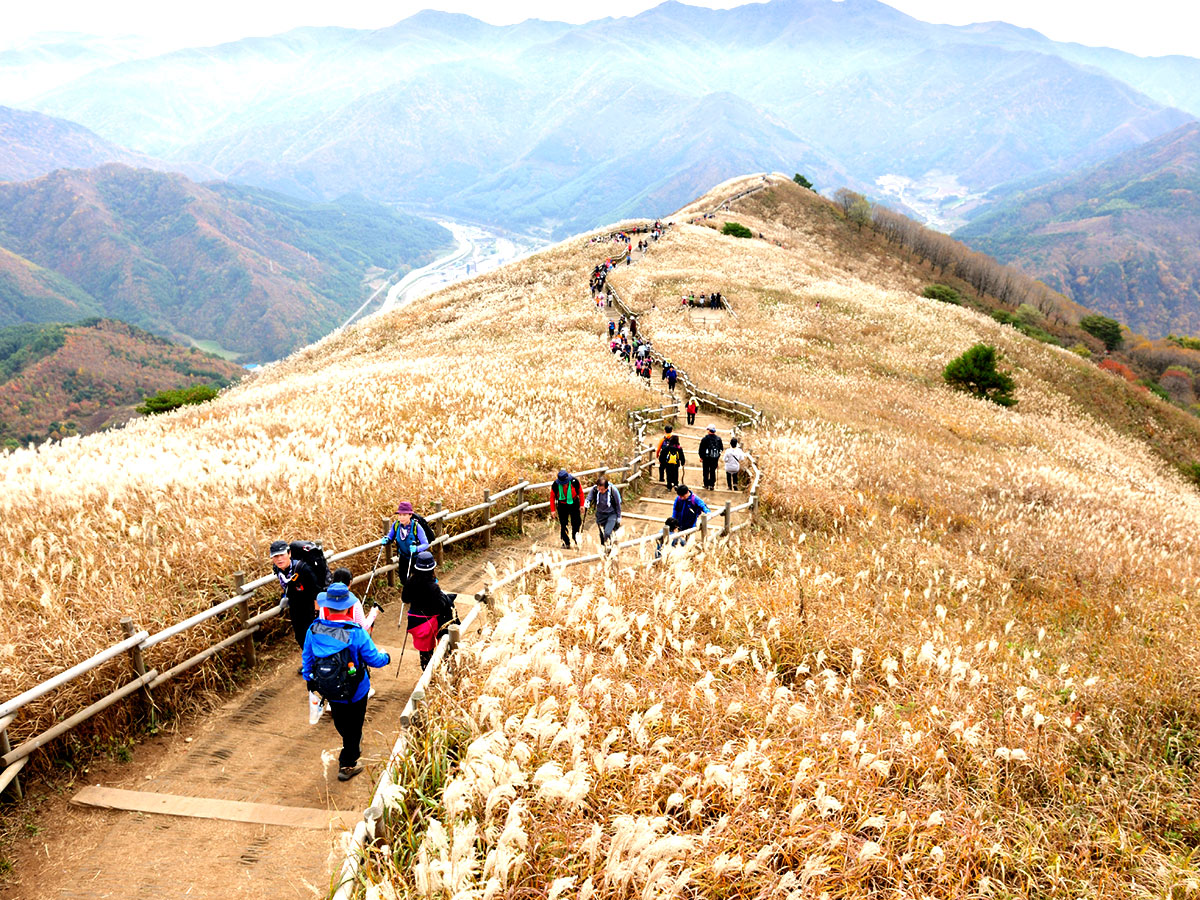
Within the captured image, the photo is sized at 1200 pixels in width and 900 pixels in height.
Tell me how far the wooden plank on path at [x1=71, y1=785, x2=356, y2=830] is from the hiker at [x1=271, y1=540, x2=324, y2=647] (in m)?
1.93

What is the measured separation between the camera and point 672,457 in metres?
14.9

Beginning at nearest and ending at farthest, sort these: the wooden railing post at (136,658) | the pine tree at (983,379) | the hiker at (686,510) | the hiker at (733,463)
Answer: the wooden railing post at (136,658), the hiker at (686,510), the hiker at (733,463), the pine tree at (983,379)

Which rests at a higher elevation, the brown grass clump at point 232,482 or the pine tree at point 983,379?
the brown grass clump at point 232,482

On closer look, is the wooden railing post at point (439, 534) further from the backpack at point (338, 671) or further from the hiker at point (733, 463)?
the hiker at point (733, 463)

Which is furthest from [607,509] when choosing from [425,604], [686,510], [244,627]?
[244,627]

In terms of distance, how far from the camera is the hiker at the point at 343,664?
5445mm

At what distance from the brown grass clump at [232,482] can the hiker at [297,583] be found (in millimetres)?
826

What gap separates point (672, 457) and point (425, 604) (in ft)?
29.7

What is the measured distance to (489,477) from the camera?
12.2m

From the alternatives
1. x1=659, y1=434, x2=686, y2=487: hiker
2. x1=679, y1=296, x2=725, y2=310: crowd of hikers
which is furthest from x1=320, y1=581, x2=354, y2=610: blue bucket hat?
x1=679, y1=296, x2=725, y2=310: crowd of hikers

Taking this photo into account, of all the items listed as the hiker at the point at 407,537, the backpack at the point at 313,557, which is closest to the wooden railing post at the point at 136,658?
the backpack at the point at 313,557

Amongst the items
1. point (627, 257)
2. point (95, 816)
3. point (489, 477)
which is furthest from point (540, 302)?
point (95, 816)

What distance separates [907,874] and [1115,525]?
46.1ft

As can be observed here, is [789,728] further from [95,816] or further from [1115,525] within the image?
[1115,525]
